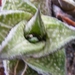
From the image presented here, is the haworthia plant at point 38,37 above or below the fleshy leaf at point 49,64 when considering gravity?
above

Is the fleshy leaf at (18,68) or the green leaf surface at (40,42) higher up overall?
the green leaf surface at (40,42)

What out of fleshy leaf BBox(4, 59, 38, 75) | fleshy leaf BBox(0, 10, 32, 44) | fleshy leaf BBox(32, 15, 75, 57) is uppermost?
fleshy leaf BBox(0, 10, 32, 44)

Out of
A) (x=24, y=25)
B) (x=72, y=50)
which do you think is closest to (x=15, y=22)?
(x=24, y=25)

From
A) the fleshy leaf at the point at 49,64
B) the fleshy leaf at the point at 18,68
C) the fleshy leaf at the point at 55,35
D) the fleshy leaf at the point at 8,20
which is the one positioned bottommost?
the fleshy leaf at the point at 18,68

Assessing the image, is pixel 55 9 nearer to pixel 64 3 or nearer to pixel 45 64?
pixel 64 3

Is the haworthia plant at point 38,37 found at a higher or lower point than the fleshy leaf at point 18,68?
higher
